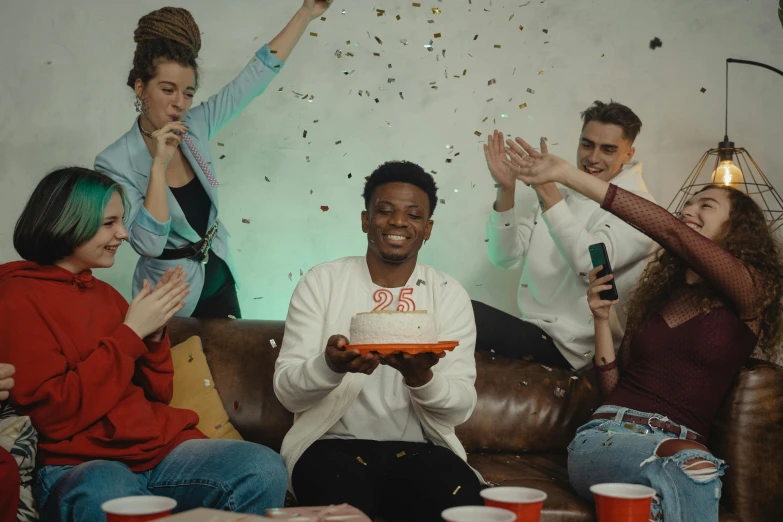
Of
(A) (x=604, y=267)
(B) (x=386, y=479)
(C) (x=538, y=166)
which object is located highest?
(C) (x=538, y=166)

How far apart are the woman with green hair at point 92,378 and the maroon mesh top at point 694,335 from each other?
4.36 ft

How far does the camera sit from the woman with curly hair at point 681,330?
103 inches

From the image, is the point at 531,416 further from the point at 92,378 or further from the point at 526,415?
the point at 92,378

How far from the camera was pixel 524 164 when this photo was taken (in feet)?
9.86

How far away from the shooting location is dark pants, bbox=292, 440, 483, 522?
2.21m

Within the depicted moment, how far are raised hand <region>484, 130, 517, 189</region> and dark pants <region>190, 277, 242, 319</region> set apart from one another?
49.6 inches

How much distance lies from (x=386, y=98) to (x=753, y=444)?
2.39 m

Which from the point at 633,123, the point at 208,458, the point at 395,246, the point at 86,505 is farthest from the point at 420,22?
the point at 86,505

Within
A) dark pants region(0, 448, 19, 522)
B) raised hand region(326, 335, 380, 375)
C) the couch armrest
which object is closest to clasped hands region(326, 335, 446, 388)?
raised hand region(326, 335, 380, 375)

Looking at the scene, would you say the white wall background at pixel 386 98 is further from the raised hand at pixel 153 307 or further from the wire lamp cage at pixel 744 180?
the raised hand at pixel 153 307

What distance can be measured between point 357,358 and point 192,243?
1.44m

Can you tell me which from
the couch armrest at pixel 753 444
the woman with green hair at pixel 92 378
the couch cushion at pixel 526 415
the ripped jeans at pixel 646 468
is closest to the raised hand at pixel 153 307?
the woman with green hair at pixel 92 378

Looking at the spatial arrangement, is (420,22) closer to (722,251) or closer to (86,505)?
(722,251)

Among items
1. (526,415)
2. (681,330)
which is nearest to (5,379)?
(526,415)
